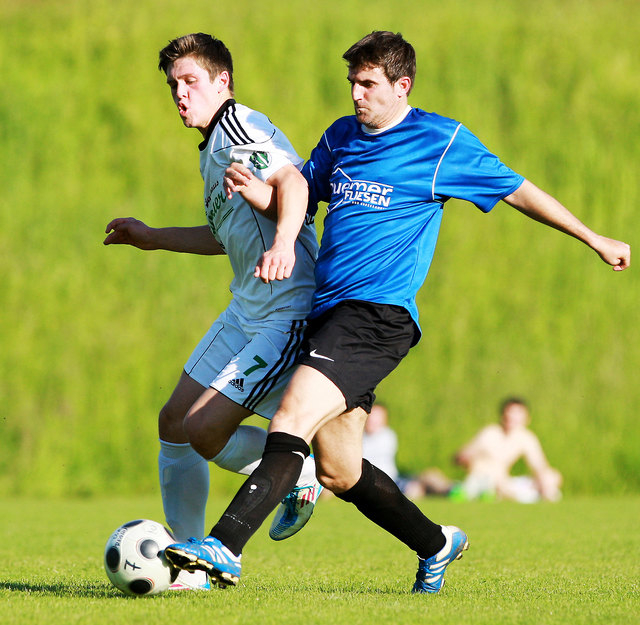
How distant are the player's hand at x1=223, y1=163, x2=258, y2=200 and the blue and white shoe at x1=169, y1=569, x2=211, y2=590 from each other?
1630mm

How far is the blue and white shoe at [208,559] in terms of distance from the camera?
348 centimetres

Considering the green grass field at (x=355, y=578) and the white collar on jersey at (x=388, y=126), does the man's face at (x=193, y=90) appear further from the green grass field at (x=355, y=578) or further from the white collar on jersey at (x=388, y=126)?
the green grass field at (x=355, y=578)

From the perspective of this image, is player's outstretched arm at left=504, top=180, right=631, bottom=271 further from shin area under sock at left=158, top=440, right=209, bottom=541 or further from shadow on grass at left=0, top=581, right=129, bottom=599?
shadow on grass at left=0, top=581, right=129, bottom=599

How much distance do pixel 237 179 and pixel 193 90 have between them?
603mm

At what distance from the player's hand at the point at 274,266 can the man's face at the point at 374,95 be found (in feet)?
2.56

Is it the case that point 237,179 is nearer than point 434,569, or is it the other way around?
point 237,179

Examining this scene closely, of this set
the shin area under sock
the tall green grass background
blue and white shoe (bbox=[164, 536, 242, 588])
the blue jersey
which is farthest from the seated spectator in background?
blue and white shoe (bbox=[164, 536, 242, 588])

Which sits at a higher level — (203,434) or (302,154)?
(302,154)

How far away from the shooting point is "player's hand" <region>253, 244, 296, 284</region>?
13.1 feet

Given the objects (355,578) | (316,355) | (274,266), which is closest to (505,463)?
(355,578)

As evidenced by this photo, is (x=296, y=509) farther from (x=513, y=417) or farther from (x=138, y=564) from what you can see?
(x=513, y=417)

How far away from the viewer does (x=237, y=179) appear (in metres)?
4.31

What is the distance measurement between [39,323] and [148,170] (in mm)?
2837

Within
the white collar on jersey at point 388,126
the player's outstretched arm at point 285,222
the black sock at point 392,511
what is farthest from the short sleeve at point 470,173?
the black sock at point 392,511
